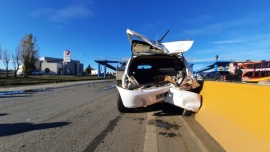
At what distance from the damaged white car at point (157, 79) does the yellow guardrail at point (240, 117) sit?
850 millimetres

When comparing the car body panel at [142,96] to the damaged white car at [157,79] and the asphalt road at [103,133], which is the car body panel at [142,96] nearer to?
the damaged white car at [157,79]

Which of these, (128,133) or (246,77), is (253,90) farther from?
(246,77)

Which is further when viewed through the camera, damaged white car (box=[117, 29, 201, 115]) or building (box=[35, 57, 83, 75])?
building (box=[35, 57, 83, 75])

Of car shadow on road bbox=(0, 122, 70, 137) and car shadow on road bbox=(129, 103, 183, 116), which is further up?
car shadow on road bbox=(129, 103, 183, 116)

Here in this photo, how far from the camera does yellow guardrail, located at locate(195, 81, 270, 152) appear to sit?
8.86 ft

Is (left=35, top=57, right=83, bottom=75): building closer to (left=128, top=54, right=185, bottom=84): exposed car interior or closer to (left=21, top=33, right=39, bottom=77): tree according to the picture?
(left=21, top=33, right=39, bottom=77): tree

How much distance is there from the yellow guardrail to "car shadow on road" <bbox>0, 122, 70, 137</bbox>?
10.7 ft

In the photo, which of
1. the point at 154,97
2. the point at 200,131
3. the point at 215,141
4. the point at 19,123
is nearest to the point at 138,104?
the point at 154,97

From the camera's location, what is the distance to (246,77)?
738 inches

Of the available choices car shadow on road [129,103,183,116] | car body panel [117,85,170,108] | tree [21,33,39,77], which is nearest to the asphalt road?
car shadow on road [129,103,183,116]

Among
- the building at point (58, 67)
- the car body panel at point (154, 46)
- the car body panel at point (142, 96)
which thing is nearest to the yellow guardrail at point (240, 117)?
the car body panel at point (142, 96)

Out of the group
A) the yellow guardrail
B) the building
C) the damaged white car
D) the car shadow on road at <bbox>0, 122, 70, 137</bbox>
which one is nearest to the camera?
the yellow guardrail

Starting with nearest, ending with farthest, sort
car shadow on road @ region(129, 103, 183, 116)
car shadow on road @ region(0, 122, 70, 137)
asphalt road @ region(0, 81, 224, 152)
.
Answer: asphalt road @ region(0, 81, 224, 152), car shadow on road @ region(0, 122, 70, 137), car shadow on road @ region(129, 103, 183, 116)

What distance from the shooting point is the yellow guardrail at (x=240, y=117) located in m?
2.70
